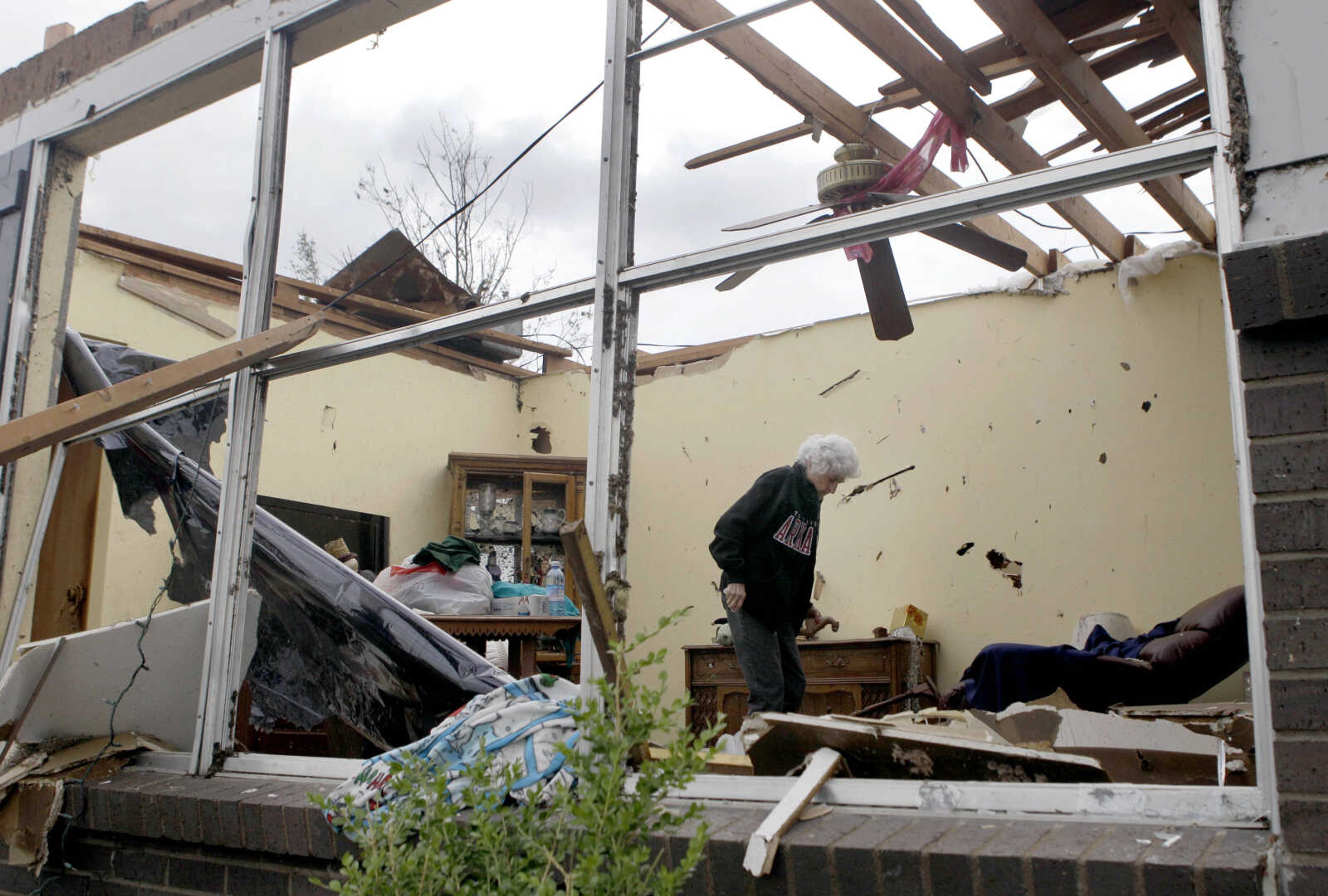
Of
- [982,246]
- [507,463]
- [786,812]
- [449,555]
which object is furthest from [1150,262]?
[786,812]

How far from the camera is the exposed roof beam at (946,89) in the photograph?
4023mm

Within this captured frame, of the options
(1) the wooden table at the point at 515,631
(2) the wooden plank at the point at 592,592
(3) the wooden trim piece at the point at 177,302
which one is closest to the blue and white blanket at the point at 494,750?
(2) the wooden plank at the point at 592,592

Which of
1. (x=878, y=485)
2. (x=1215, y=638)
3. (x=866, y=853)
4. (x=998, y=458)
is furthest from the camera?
(x=878, y=485)

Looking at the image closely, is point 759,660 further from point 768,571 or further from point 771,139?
point 771,139

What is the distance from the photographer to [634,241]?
8.15ft

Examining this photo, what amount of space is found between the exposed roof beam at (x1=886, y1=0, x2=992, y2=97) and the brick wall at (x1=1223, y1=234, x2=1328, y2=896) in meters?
2.75

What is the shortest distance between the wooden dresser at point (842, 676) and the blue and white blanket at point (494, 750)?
3.27m

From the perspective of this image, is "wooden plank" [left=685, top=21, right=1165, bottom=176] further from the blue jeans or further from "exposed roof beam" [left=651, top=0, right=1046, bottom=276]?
the blue jeans

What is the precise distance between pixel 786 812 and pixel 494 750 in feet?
2.23

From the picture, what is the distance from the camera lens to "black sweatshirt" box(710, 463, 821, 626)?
4453mm

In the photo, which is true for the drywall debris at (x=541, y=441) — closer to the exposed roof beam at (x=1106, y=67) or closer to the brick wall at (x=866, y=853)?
the exposed roof beam at (x=1106, y=67)

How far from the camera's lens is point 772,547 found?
4512 millimetres

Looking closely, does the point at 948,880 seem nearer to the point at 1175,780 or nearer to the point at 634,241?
the point at 1175,780

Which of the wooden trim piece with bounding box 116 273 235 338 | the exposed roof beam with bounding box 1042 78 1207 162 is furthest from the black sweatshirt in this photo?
the wooden trim piece with bounding box 116 273 235 338
